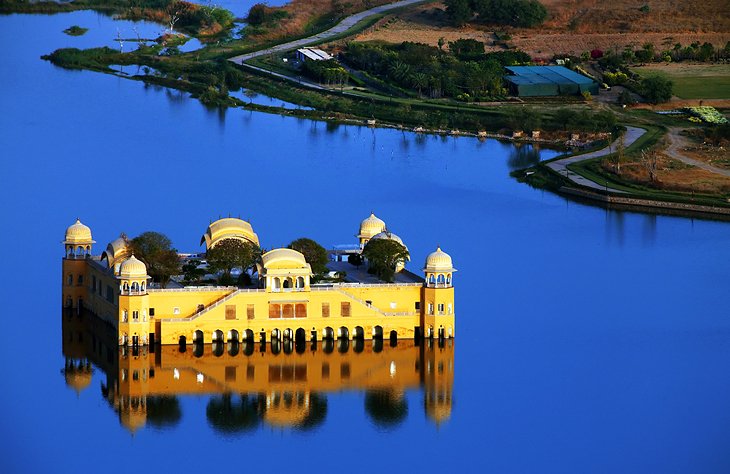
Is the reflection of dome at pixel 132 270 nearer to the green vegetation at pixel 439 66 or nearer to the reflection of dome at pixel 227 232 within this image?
the reflection of dome at pixel 227 232

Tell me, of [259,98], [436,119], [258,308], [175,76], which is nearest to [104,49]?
[175,76]

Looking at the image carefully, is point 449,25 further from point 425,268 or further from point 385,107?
point 425,268

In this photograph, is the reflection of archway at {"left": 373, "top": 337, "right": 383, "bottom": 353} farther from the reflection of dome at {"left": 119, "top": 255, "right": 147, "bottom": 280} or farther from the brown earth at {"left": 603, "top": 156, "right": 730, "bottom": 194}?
the brown earth at {"left": 603, "top": 156, "right": 730, "bottom": 194}

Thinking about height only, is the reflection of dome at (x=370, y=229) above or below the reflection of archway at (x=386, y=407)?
above

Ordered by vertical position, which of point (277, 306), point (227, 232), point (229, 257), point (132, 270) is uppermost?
→ point (227, 232)

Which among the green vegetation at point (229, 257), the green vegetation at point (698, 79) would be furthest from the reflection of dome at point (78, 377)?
the green vegetation at point (698, 79)

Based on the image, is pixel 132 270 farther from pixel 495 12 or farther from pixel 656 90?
pixel 495 12

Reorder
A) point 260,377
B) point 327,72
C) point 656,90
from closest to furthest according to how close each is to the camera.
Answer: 1. point 260,377
2. point 656,90
3. point 327,72

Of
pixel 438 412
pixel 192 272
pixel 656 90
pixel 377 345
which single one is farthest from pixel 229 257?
pixel 656 90
